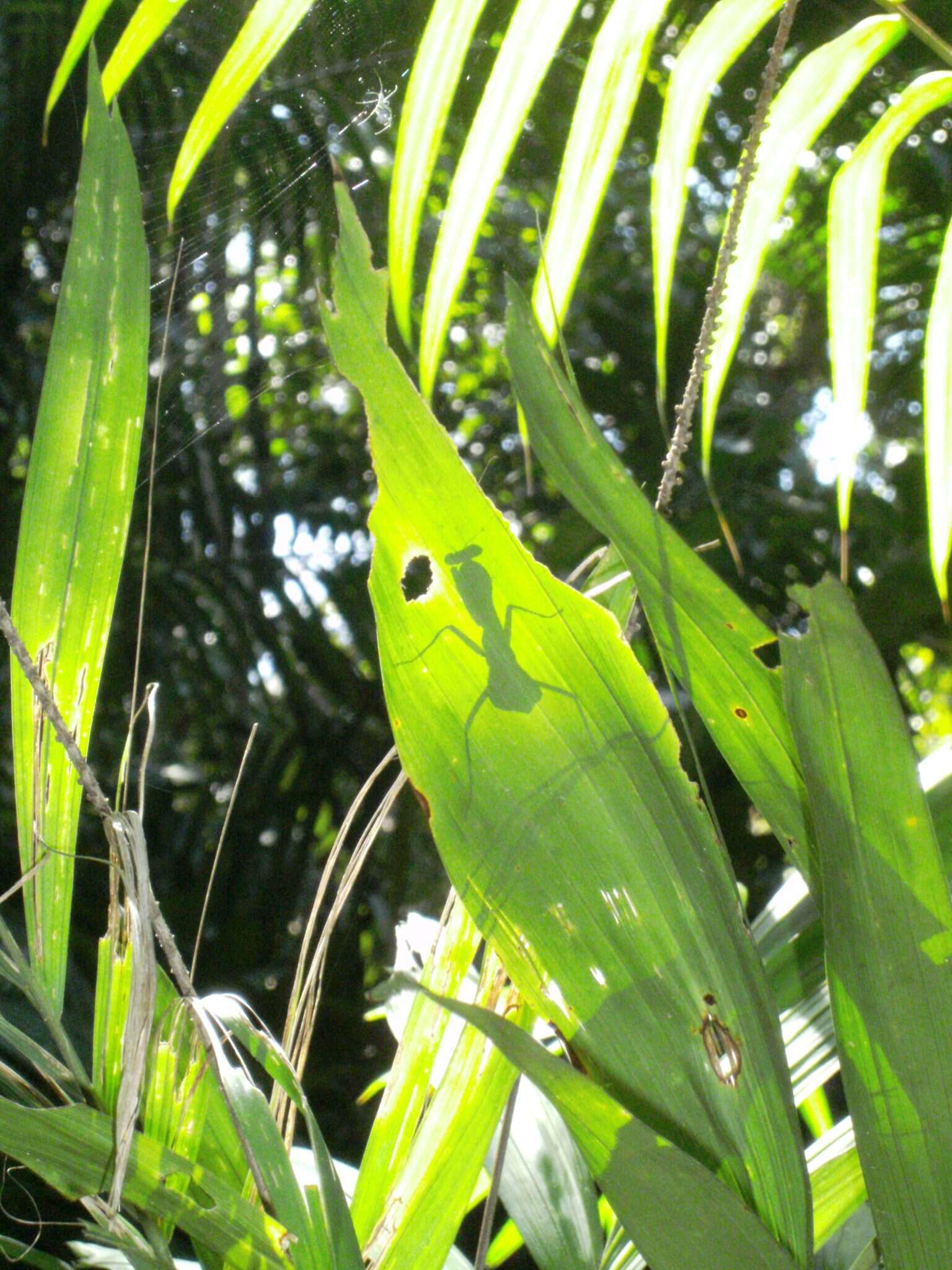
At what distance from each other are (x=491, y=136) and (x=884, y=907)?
8.1 inches

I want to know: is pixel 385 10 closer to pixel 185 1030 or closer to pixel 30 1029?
pixel 185 1030

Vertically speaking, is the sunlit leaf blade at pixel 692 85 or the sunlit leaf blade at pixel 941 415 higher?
the sunlit leaf blade at pixel 692 85

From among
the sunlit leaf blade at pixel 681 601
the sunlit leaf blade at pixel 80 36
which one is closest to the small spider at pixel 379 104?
the sunlit leaf blade at pixel 80 36

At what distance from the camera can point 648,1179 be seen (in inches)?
6.8

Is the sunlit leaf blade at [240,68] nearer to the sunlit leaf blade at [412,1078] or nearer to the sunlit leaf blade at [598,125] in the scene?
the sunlit leaf blade at [598,125]

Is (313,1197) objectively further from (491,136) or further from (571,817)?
(491,136)

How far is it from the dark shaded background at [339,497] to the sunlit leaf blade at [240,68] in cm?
56

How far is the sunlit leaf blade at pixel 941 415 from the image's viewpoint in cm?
28

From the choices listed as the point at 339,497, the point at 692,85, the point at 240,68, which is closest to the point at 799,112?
the point at 692,85

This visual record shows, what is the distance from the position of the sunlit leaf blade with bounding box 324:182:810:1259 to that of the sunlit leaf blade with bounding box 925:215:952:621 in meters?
0.13

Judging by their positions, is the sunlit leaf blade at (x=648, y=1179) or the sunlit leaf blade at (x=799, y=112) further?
the sunlit leaf blade at (x=799, y=112)

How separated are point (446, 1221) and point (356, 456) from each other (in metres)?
1.12

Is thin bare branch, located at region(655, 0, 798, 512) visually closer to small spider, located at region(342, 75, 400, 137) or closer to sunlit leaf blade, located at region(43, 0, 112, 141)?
sunlit leaf blade, located at region(43, 0, 112, 141)

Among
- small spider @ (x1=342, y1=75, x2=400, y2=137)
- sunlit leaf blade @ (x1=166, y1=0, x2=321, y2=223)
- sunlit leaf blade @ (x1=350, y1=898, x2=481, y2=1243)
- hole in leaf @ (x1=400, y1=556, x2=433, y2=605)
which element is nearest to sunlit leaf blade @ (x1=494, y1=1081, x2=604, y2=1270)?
sunlit leaf blade @ (x1=350, y1=898, x2=481, y2=1243)
